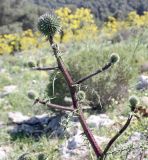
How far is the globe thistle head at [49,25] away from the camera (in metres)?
2.80

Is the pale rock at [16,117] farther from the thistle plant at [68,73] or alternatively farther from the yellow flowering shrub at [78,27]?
the yellow flowering shrub at [78,27]

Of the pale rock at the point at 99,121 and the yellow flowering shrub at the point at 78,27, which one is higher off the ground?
the yellow flowering shrub at the point at 78,27

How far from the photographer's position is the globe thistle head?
2803 mm

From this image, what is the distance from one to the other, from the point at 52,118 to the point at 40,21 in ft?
10.4

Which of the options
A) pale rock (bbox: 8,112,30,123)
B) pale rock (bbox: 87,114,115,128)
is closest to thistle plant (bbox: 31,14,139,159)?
pale rock (bbox: 87,114,115,128)

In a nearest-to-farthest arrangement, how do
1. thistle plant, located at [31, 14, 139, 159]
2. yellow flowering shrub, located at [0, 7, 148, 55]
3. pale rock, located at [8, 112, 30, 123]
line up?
thistle plant, located at [31, 14, 139, 159] < pale rock, located at [8, 112, 30, 123] < yellow flowering shrub, located at [0, 7, 148, 55]

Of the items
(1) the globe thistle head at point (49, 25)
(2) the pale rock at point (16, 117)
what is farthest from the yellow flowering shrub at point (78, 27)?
(1) the globe thistle head at point (49, 25)

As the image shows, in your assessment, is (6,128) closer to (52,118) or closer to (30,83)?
(52,118)

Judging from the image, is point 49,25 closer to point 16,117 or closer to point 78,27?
point 16,117

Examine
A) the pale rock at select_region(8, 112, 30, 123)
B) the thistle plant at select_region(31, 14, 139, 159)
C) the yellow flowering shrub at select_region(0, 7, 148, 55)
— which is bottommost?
the pale rock at select_region(8, 112, 30, 123)

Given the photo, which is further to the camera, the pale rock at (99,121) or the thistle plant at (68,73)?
the pale rock at (99,121)

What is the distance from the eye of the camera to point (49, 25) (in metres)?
2.81

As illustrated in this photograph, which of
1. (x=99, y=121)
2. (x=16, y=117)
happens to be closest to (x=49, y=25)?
(x=99, y=121)

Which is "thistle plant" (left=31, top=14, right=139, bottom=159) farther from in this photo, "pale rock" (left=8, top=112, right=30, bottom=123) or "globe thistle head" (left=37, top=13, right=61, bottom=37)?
"pale rock" (left=8, top=112, right=30, bottom=123)
